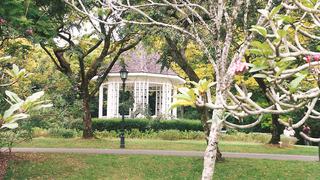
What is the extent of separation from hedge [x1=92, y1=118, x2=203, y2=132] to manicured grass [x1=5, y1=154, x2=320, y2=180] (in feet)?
37.1

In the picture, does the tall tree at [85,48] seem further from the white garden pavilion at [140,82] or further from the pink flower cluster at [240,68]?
the pink flower cluster at [240,68]

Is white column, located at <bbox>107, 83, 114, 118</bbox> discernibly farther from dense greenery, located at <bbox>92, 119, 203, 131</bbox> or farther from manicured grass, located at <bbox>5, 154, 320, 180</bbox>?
manicured grass, located at <bbox>5, 154, 320, 180</bbox>

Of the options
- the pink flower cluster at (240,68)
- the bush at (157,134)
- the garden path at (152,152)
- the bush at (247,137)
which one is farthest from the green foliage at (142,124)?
the pink flower cluster at (240,68)

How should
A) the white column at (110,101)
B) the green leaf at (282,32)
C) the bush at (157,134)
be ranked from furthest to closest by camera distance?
the white column at (110,101) → the bush at (157,134) → the green leaf at (282,32)

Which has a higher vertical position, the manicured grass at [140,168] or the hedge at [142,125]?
the hedge at [142,125]

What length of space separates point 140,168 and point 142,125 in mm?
13111

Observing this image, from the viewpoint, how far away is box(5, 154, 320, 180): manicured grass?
12.6 meters

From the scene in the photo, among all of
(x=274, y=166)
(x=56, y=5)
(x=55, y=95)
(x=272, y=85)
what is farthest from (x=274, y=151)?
(x=272, y=85)

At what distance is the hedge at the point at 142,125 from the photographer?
26.3 meters

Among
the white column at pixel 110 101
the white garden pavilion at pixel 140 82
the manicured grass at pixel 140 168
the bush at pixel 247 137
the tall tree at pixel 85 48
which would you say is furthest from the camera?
the white column at pixel 110 101

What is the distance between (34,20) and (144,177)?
5013mm

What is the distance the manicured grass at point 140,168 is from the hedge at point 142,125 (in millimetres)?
11319

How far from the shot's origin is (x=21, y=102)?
2229 mm

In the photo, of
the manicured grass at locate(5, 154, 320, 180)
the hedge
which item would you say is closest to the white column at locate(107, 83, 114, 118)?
the hedge
